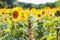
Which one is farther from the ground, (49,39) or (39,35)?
(49,39)

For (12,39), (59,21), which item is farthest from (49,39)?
(12,39)

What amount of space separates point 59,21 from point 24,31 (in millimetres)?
569

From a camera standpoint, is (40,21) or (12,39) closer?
(12,39)

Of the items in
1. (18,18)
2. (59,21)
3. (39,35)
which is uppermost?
(59,21)

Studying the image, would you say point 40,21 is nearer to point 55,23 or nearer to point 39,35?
point 39,35

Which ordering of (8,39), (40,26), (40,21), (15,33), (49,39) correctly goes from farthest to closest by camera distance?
(40,21), (40,26), (15,33), (8,39), (49,39)

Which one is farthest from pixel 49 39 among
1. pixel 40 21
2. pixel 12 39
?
pixel 40 21

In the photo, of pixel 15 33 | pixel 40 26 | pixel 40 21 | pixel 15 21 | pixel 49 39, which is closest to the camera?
pixel 49 39

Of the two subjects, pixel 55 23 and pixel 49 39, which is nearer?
pixel 49 39

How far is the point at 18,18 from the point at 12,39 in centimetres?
68

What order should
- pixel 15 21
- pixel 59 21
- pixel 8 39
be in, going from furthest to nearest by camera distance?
pixel 15 21
pixel 8 39
pixel 59 21

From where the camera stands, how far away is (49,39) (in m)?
1.49

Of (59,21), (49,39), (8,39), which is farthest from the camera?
(8,39)

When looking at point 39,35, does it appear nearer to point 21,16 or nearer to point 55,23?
point 21,16
